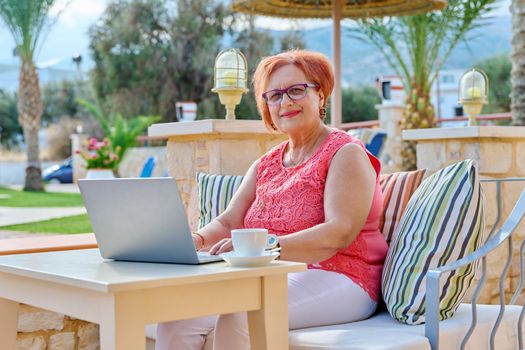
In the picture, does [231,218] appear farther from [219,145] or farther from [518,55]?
[518,55]

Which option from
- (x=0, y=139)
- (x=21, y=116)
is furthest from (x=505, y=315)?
(x=0, y=139)

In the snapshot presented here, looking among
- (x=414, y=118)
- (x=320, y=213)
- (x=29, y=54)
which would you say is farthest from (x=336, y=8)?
(x=29, y=54)

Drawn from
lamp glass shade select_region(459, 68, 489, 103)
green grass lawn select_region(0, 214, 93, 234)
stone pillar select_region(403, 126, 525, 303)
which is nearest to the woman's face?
stone pillar select_region(403, 126, 525, 303)

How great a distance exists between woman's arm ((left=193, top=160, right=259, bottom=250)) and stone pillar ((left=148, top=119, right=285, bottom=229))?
1.15 m

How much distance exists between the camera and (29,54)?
1998cm

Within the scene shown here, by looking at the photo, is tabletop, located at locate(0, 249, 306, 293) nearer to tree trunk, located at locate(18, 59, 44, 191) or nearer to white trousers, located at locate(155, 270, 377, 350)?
white trousers, located at locate(155, 270, 377, 350)

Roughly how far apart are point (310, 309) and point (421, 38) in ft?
34.7

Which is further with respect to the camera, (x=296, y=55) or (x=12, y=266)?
(x=296, y=55)

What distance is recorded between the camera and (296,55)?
298cm

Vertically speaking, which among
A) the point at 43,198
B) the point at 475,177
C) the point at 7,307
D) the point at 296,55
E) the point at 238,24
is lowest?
the point at 43,198

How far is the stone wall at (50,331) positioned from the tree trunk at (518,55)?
166 inches

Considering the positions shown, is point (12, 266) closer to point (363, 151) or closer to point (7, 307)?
point (7, 307)

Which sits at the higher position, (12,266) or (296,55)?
(296,55)

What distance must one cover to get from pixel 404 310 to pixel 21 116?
18.8 m
